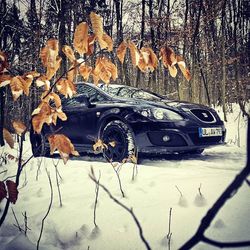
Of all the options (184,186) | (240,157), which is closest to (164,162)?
(240,157)

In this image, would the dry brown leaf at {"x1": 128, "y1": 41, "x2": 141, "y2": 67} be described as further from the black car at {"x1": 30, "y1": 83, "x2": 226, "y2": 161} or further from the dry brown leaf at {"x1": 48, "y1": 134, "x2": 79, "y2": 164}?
the black car at {"x1": 30, "y1": 83, "x2": 226, "y2": 161}

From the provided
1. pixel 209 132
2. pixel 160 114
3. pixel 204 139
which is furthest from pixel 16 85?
pixel 209 132

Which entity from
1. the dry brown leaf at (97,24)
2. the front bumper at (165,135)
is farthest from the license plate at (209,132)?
the dry brown leaf at (97,24)

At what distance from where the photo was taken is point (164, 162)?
4.50m

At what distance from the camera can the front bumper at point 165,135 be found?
4309mm

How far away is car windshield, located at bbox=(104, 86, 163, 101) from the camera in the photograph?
5.27 meters

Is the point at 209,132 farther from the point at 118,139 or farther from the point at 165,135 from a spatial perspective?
the point at 118,139

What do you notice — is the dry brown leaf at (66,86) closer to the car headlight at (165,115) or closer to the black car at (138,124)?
the black car at (138,124)

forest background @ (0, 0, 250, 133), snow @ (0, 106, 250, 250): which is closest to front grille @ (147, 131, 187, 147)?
snow @ (0, 106, 250, 250)

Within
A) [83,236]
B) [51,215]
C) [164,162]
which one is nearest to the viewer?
[83,236]

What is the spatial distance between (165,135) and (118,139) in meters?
0.79

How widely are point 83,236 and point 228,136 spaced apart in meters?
7.27

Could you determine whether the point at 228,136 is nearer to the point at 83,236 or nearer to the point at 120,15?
the point at 83,236

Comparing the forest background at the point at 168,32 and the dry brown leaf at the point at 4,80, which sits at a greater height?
the forest background at the point at 168,32
